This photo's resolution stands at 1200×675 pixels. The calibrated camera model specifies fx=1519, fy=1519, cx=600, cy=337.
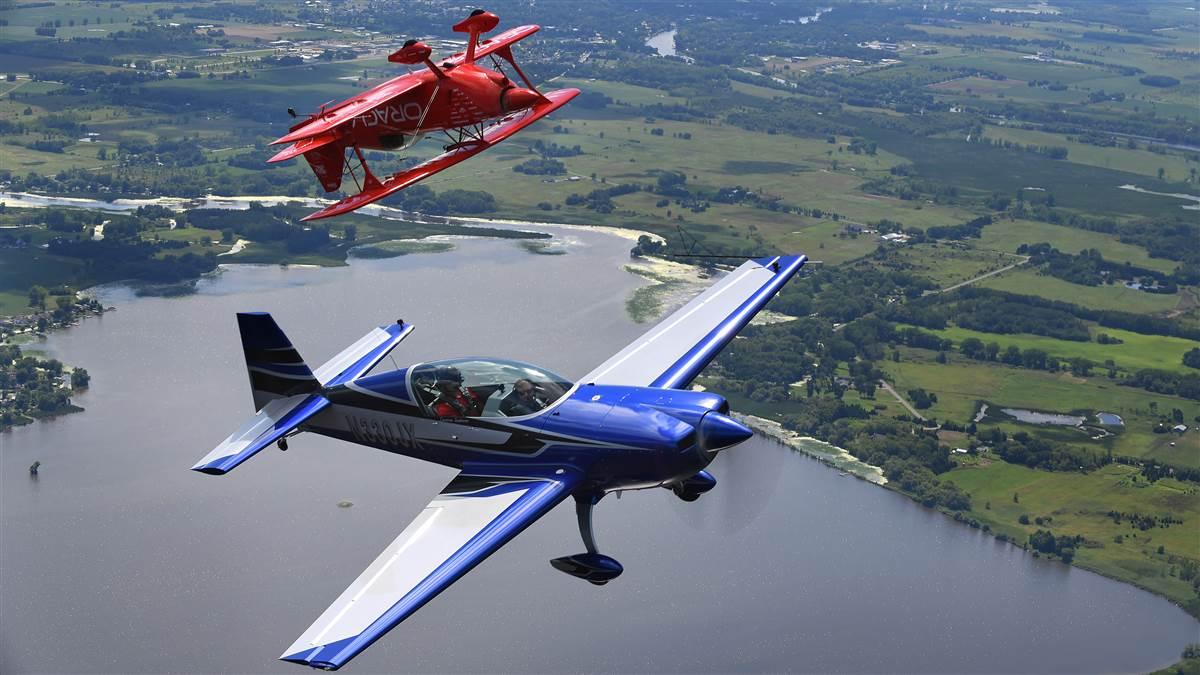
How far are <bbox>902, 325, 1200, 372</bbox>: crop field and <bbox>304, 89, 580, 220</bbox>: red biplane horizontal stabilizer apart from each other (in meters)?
76.0

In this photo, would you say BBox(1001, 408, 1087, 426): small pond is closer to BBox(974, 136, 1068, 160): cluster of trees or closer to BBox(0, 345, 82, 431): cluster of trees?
BBox(0, 345, 82, 431): cluster of trees

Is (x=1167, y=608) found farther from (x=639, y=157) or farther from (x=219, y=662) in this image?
(x=639, y=157)

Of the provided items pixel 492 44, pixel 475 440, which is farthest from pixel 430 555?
pixel 492 44

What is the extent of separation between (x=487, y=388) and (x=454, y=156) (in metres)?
9.78

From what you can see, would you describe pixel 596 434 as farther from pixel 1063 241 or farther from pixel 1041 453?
pixel 1063 241

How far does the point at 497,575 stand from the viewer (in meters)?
71.4

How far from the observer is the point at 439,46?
152 meters

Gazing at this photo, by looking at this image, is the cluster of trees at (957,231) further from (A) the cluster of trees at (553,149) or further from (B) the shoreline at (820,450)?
(B) the shoreline at (820,450)

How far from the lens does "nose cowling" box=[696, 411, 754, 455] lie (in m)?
23.6

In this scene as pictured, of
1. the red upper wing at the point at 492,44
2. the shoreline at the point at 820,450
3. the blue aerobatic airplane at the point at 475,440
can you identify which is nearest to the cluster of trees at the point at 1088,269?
the shoreline at the point at 820,450

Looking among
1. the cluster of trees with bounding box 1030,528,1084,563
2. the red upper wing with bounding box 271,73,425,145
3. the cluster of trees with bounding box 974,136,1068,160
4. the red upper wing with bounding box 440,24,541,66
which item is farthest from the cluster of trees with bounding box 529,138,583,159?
the red upper wing with bounding box 271,73,425,145

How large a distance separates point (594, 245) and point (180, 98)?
203 ft

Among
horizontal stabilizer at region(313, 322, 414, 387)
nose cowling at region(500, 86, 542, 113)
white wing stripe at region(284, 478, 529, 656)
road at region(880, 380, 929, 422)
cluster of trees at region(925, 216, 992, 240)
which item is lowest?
cluster of trees at region(925, 216, 992, 240)

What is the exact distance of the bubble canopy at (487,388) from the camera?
24.9 metres
